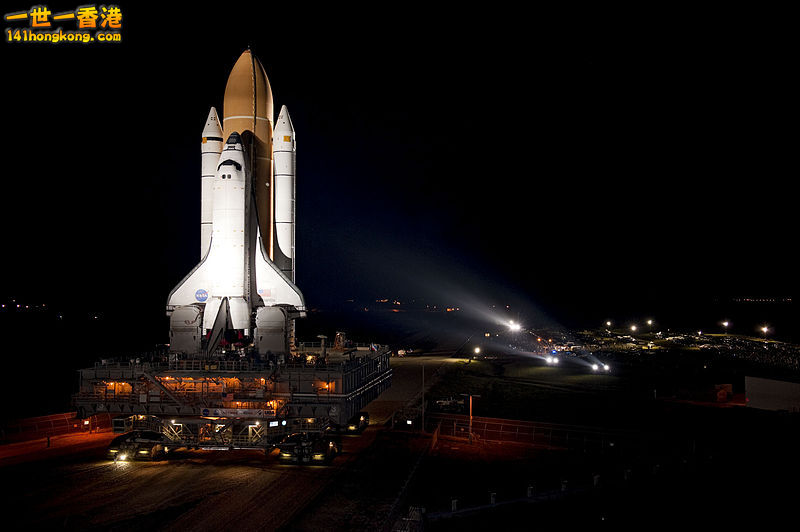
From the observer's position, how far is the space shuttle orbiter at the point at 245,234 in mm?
33125

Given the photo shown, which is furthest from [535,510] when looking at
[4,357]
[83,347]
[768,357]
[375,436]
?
[83,347]

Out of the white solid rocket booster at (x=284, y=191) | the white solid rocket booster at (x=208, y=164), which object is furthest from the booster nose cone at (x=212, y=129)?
the white solid rocket booster at (x=284, y=191)

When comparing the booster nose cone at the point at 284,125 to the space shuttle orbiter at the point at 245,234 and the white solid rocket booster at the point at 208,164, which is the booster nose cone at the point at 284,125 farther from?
the white solid rocket booster at the point at 208,164

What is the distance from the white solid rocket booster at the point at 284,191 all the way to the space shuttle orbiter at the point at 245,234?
0.21 feet

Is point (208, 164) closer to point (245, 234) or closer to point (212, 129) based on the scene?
point (212, 129)

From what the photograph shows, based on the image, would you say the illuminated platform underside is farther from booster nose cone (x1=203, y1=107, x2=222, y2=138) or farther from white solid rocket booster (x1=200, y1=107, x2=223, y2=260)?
booster nose cone (x1=203, y1=107, x2=222, y2=138)

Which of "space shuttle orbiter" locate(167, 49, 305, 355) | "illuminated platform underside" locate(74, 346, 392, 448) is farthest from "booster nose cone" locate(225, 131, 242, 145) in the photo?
"illuminated platform underside" locate(74, 346, 392, 448)

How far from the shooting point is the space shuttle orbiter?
33.1 metres

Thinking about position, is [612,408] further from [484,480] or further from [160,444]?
[160,444]

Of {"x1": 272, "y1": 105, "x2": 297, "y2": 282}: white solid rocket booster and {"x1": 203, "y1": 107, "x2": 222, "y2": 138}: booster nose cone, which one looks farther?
{"x1": 203, "y1": 107, "x2": 222, "y2": 138}: booster nose cone

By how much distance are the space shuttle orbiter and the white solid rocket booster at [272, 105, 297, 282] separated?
6 centimetres

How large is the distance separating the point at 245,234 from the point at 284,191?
19.1ft

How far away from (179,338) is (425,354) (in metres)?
51.1

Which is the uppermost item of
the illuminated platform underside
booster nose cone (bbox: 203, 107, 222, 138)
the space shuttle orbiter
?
booster nose cone (bbox: 203, 107, 222, 138)
